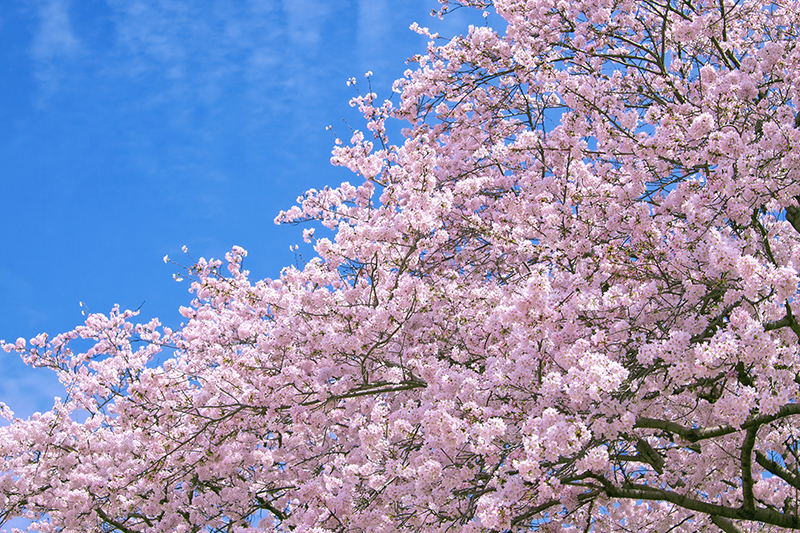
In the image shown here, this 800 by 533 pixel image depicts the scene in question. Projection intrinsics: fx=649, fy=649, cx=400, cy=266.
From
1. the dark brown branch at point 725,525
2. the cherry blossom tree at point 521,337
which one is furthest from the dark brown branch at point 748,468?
the dark brown branch at point 725,525

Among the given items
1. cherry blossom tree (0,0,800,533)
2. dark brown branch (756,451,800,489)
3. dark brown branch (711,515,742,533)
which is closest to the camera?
cherry blossom tree (0,0,800,533)

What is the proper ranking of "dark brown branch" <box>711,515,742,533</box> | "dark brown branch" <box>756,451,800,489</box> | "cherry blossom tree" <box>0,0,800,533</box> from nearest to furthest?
"cherry blossom tree" <box>0,0,800,533</box> < "dark brown branch" <box>756,451,800,489</box> < "dark brown branch" <box>711,515,742,533</box>

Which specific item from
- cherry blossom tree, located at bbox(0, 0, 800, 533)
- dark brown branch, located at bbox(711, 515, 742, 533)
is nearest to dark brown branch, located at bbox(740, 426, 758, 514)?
cherry blossom tree, located at bbox(0, 0, 800, 533)

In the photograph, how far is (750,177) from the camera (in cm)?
580

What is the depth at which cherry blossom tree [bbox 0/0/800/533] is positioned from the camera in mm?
5457

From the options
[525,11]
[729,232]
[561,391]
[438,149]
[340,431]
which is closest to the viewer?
[561,391]

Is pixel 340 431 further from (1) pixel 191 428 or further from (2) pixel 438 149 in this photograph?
(2) pixel 438 149

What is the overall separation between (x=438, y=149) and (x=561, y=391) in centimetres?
682

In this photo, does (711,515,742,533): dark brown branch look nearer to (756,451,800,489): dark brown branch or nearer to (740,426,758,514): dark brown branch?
(756,451,800,489): dark brown branch

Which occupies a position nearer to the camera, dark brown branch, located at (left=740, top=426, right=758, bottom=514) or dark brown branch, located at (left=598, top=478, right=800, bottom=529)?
dark brown branch, located at (left=740, top=426, right=758, bottom=514)

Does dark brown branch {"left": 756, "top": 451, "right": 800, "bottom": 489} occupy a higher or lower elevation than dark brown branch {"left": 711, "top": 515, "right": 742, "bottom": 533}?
higher

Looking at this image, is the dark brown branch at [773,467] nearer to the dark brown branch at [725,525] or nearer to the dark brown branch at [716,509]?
the dark brown branch at [716,509]

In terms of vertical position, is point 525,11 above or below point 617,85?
above

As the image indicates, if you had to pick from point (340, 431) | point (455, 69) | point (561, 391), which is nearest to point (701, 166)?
point (561, 391)
